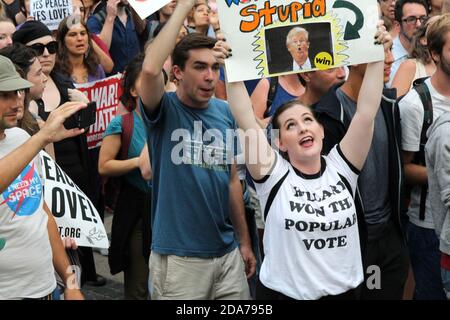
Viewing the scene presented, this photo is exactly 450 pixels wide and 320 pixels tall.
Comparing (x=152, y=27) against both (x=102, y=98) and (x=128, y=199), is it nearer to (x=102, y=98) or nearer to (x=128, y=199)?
(x=102, y=98)

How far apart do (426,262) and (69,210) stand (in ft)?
6.87

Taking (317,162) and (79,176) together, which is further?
(79,176)

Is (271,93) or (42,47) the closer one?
(271,93)

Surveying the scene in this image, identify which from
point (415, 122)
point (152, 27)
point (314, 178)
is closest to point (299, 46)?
point (314, 178)

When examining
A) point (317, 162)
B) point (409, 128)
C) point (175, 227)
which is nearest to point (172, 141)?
point (175, 227)

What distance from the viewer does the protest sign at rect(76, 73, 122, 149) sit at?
21.9 feet

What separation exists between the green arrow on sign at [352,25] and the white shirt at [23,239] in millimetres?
1636

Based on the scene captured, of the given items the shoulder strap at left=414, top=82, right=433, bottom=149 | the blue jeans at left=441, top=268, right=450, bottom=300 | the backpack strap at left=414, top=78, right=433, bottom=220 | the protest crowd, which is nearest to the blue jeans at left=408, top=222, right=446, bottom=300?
the protest crowd

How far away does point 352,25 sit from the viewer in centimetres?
383

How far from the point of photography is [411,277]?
520cm

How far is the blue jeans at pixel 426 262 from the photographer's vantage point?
15.1 feet

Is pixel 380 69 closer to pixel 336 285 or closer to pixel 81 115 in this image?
pixel 336 285

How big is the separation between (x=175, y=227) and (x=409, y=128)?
149 centimetres

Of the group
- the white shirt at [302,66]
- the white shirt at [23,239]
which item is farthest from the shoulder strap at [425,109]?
the white shirt at [23,239]
